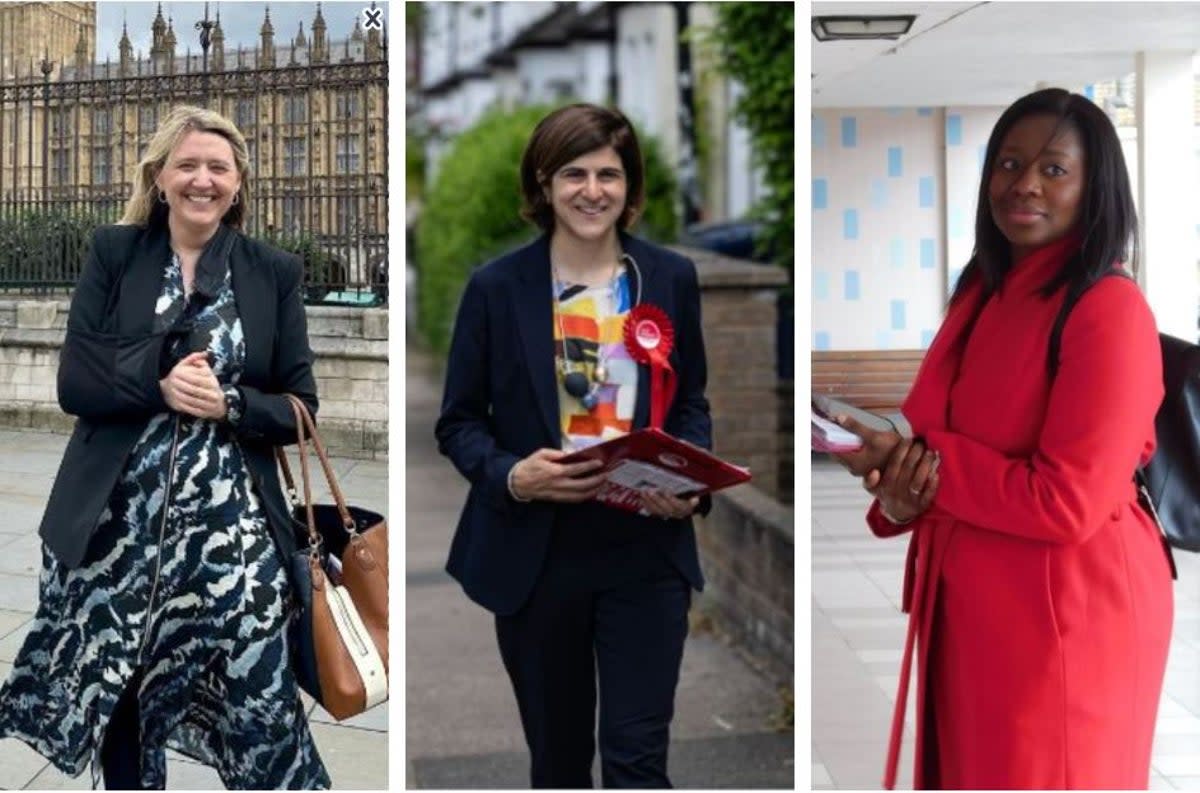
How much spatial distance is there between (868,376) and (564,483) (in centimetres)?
65

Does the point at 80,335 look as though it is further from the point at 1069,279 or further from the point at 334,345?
the point at 1069,279

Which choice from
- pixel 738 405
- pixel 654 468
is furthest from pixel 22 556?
pixel 738 405

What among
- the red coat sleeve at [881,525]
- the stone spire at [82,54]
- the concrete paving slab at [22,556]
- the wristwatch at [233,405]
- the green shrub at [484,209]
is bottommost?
the concrete paving slab at [22,556]

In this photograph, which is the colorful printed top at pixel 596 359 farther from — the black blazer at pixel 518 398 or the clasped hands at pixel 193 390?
the clasped hands at pixel 193 390

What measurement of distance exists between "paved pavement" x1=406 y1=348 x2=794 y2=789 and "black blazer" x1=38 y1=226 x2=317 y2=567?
2.42 metres

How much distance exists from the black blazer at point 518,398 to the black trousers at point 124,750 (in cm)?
69

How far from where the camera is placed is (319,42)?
3453mm

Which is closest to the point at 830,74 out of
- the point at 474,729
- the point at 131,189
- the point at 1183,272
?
the point at 1183,272

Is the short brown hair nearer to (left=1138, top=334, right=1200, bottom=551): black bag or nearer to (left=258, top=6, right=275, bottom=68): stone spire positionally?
(left=258, top=6, right=275, bottom=68): stone spire

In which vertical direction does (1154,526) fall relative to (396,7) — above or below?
below

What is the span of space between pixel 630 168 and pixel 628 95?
18659mm

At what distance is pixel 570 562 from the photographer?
140 inches

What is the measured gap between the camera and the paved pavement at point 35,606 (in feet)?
11.3

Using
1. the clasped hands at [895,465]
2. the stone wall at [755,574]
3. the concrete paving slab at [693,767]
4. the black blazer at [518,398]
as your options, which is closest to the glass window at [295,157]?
the black blazer at [518,398]
